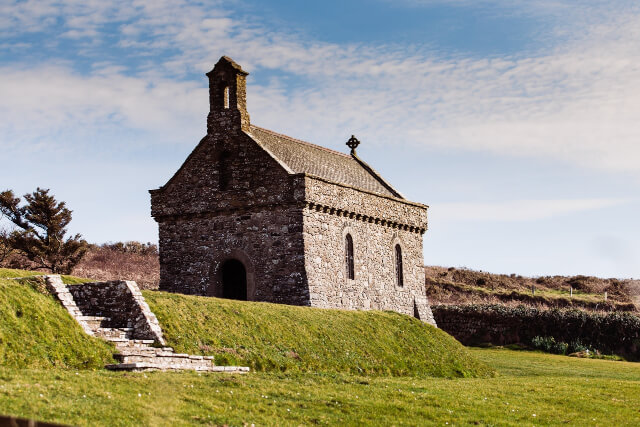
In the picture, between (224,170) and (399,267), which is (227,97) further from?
(399,267)

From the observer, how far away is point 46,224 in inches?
1690

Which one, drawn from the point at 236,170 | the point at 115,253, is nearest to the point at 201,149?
the point at 236,170

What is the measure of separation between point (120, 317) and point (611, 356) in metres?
29.0

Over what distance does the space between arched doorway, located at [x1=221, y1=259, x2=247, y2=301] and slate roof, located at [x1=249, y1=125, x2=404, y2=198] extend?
4.63 metres

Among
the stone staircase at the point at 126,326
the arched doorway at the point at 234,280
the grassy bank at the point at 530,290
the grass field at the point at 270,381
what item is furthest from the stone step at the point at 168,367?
the grassy bank at the point at 530,290

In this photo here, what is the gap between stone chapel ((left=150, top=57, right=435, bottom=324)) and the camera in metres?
31.2

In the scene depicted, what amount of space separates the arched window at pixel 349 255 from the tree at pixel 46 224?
16.9m

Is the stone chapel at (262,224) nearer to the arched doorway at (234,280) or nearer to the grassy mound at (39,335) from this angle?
the arched doorway at (234,280)

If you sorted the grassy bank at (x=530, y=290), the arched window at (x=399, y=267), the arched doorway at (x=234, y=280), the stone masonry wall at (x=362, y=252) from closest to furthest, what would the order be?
the stone masonry wall at (x=362, y=252) → the arched doorway at (x=234, y=280) → the arched window at (x=399, y=267) → the grassy bank at (x=530, y=290)

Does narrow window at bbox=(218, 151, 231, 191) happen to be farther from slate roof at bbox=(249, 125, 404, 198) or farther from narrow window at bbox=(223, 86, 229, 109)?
narrow window at bbox=(223, 86, 229, 109)

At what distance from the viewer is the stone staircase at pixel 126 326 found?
59.2 feet

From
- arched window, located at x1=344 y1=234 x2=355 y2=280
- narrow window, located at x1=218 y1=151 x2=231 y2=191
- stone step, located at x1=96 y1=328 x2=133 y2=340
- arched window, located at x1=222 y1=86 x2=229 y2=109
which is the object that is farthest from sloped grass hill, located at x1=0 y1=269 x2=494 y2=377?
Result: arched window, located at x1=222 y1=86 x2=229 y2=109

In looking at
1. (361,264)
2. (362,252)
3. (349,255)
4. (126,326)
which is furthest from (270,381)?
(362,252)

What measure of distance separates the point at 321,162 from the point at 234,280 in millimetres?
7926
